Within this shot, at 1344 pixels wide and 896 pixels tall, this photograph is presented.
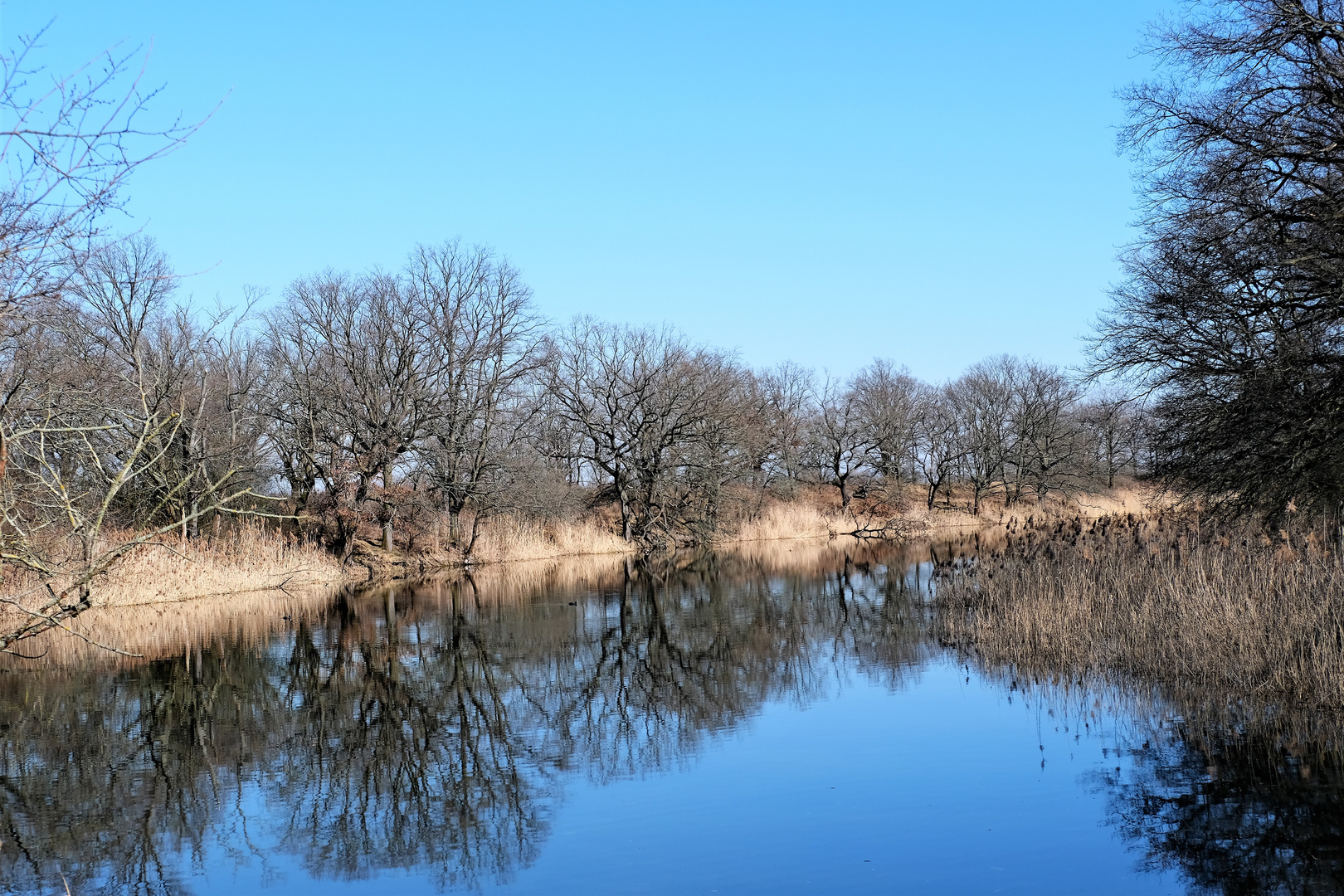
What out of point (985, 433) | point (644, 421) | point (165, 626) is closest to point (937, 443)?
point (985, 433)

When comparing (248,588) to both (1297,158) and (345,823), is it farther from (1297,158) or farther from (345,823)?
(1297,158)

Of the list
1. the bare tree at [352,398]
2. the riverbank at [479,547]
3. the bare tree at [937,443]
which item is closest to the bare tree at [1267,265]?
the riverbank at [479,547]

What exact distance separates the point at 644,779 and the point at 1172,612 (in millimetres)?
6798

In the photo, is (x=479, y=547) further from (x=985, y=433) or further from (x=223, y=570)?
(x=985, y=433)

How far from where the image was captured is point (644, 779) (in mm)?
9797

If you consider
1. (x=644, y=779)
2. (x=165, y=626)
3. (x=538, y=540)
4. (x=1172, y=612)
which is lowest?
(x=644, y=779)

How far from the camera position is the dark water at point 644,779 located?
24.1ft

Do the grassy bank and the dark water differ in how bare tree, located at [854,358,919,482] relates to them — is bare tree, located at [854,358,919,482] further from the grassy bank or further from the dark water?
the dark water

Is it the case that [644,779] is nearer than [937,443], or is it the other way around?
[644,779]

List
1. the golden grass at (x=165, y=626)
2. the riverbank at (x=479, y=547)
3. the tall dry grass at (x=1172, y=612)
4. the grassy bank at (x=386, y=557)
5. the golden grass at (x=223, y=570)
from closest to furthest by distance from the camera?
the tall dry grass at (x=1172, y=612) < the golden grass at (x=165, y=626) < the grassy bank at (x=386, y=557) < the golden grass at (x=223, y=570) < the riverbank at (x=479, y=547)

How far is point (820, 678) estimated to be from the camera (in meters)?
14.1

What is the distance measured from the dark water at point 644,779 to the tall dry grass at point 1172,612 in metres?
0.74

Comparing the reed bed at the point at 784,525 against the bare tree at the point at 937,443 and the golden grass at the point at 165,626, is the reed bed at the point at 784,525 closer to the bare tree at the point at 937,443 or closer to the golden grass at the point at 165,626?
the bare tree at the point at 937,443

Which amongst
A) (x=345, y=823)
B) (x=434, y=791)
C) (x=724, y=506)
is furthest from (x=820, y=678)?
(x=724, y=506)
